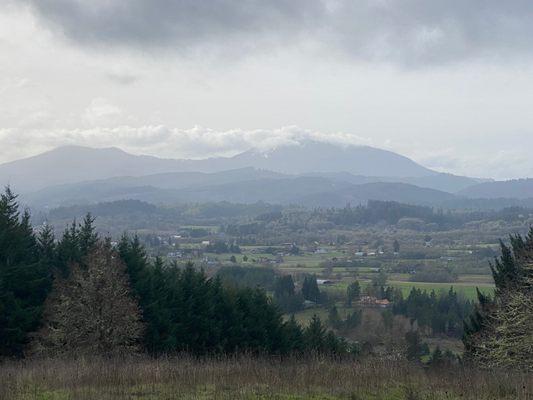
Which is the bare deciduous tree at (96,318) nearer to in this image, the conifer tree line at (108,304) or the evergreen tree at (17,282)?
the conifer tree line at (108,304)

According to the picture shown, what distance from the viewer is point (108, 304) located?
17.2 meters

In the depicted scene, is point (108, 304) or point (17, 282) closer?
point (108, 304)

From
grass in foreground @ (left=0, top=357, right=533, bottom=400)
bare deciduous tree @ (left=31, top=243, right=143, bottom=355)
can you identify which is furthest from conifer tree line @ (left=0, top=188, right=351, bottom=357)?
grass in foreground @ (left=0, top=357, right=533, bottom=400)

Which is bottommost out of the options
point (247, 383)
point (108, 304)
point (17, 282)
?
point (247, 383)

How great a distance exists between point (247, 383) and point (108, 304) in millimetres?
8860

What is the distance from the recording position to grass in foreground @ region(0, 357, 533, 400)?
8.86 meters

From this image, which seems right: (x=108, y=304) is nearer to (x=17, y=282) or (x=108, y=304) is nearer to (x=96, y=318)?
(x=96, y=318)

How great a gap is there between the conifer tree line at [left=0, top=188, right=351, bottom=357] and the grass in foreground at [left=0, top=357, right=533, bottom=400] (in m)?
4.38

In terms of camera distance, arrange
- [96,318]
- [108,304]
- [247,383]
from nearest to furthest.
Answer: [247,383] → [96,318] → [108,304]

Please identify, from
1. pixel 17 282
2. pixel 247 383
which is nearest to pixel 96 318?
pixel 17 282

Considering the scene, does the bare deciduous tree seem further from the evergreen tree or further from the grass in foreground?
the grass in foreground

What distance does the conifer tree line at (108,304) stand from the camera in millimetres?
17109

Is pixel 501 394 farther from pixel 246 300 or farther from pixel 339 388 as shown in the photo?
pixel 246 300

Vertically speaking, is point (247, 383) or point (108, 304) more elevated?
point (108, 304)
